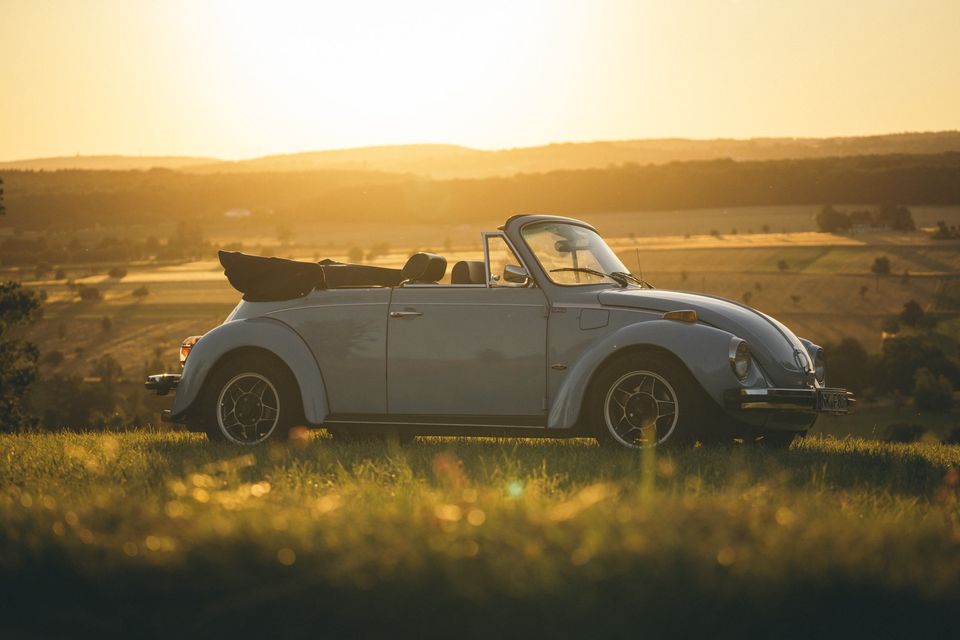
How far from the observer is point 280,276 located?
10.7 meters

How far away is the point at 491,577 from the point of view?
5.11m

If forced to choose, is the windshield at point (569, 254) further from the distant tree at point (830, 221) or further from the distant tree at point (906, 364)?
the distant tree at point (830, 221)

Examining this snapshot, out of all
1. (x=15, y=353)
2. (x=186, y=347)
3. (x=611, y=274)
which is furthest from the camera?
(x=15, y=353)

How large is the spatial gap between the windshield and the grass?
313cm

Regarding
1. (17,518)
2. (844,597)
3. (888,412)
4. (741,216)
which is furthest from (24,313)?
(741,216)

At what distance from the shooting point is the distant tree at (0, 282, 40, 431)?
42.5m

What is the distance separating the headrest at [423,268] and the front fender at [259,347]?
1150 millimetres

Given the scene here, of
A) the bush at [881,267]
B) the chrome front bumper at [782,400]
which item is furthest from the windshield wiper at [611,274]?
the bush at [881,267]

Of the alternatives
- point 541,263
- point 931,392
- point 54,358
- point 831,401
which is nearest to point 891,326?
point 931,392

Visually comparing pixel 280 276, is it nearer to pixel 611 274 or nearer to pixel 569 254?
pixel 569 254

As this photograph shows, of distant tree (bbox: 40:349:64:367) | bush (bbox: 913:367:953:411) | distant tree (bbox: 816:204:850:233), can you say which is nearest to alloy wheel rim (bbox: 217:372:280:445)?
bush (bbox: 913:367:953:411)

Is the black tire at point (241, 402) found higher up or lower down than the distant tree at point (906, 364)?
higher up

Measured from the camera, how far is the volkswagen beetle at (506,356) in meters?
9.16

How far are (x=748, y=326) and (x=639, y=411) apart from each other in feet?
3.85
